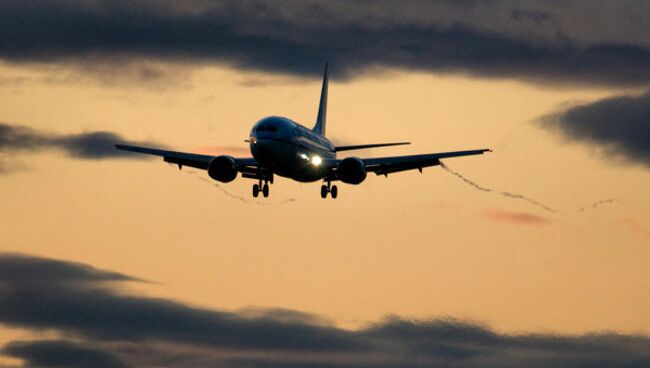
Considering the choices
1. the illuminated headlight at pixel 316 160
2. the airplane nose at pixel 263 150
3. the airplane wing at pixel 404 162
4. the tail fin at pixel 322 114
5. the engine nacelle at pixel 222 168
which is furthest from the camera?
the tail fin at pixel 322 114

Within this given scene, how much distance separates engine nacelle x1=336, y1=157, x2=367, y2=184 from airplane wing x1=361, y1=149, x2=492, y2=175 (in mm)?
1315

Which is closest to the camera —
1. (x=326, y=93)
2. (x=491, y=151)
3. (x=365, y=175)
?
(x=491, y=151)

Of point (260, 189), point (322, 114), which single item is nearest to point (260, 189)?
point (260, 189)

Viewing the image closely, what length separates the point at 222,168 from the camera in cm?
9138

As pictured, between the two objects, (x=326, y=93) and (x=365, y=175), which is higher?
(x=326, y=93)

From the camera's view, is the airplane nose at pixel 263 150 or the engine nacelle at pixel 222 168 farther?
the engine nacelle at pixel 222 168

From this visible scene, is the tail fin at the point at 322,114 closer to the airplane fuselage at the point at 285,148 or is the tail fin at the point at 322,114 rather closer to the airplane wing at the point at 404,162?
the airplane wing at the point at 404,162

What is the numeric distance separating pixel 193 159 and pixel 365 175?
46.0 ft

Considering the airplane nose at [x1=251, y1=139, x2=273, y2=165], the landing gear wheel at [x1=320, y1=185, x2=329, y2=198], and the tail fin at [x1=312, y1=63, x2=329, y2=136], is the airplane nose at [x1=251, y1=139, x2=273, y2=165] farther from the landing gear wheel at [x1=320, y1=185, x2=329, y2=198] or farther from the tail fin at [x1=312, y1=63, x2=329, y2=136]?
the tail fin at [x1=312, y1=63, x2=329, y2=136]

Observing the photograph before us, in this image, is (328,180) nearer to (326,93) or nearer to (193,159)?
(193,159)

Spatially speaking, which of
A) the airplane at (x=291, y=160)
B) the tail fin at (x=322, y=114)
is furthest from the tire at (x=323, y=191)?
the tail fin at (x=322, y=114)

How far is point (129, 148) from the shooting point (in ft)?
315

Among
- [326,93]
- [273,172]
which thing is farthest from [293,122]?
[326,93]

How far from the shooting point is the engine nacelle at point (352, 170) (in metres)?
93.4
